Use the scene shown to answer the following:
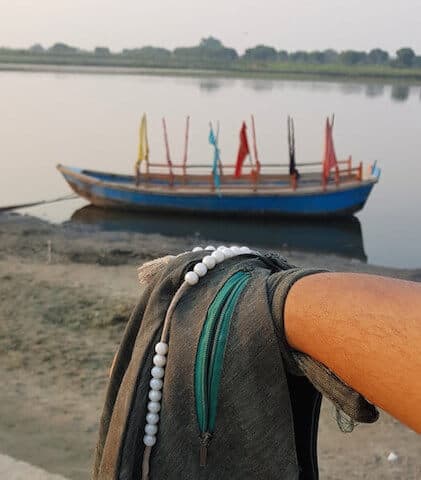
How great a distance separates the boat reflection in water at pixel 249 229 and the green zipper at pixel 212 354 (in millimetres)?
14139

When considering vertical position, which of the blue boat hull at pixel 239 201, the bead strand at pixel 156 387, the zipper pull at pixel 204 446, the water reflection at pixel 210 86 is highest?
the bead strand at pixel 156 387

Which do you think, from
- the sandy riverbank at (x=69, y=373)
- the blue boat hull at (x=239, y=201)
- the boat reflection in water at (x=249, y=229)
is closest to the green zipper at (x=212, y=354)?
the sandy riverbank at (x=69, y=373)

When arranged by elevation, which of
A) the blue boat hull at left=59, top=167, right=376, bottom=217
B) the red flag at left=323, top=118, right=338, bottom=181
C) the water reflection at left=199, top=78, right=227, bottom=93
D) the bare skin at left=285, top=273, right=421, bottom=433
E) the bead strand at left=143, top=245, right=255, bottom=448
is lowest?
the water reflection at left=199, top=78, right=227, bottom=93

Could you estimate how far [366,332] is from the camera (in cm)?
71

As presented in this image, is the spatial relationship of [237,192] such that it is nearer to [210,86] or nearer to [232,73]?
[210,86]

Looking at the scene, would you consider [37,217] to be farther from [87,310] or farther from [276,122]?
[276,122]

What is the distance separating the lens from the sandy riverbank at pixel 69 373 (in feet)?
14.6

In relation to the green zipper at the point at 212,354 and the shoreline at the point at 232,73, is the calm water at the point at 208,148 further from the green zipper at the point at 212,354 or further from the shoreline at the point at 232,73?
the shoreline at the point at 232,73

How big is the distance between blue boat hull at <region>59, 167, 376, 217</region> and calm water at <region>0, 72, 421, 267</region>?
35 centimetres

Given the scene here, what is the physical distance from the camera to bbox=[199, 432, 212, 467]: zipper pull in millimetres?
845

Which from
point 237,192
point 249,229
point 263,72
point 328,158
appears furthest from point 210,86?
point 249,229

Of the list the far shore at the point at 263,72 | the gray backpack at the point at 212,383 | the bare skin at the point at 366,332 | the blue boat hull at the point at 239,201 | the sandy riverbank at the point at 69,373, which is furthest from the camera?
the far shore at the point at 263,72

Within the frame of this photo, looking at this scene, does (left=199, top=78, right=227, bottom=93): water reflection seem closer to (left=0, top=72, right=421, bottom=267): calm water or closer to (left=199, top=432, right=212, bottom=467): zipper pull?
(left=0, top=72, right=421, bottom=267): calm water

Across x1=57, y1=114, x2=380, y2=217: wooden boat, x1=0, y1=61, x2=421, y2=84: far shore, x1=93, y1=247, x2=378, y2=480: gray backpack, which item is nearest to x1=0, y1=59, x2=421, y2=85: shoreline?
x1=0, y1=61, x2=421, y2=84: far shore
